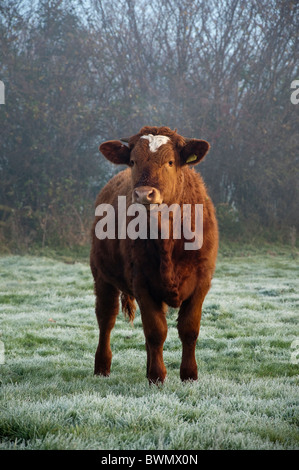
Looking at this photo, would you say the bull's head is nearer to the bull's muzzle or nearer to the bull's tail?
the bull's muzzle

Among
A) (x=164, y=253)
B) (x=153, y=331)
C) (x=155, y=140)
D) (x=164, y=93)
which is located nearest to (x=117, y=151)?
(x=155, y=140)

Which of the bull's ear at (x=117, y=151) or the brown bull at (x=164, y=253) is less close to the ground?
the bull's ear at (x=117, y=151)

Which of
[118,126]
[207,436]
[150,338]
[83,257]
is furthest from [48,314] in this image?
[118,126]

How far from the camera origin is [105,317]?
5094 millimetres

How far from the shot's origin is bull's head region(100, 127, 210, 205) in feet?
12.8

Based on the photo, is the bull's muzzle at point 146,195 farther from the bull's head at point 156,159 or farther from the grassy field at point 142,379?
the grassy field at point 142,379

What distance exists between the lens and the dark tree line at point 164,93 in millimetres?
16750

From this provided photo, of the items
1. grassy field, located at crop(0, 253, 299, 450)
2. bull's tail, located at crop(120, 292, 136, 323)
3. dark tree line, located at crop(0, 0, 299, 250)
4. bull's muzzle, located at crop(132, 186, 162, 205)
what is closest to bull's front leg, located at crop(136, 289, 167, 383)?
grassy field, located at crop(0, 253, 299, 450)

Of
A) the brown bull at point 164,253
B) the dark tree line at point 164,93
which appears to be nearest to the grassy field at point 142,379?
the brown bull at point 164,253

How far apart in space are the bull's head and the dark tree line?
12336 millimetres

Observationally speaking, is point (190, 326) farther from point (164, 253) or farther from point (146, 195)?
point (146, 195)

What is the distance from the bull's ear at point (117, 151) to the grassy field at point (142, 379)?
192 centimetres

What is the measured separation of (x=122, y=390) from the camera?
3.99 m

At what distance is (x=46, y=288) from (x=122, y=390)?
20.1ft
